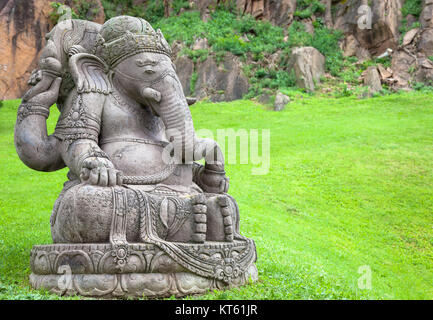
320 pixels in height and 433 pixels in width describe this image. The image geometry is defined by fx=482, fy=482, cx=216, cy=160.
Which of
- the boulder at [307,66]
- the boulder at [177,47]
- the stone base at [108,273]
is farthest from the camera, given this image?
the boulder at [177,47]

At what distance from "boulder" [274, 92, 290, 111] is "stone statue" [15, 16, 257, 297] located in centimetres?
1350

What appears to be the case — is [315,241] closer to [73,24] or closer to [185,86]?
[73,24]

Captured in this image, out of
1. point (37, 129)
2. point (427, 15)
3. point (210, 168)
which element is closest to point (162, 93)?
point (210, 168)

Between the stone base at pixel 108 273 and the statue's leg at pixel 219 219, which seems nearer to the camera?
the stone base at pixel 108 273

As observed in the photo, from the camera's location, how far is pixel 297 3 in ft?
78.3

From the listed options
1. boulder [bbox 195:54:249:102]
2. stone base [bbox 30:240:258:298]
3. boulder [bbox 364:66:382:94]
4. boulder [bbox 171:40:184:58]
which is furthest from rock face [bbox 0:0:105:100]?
stone base [bbox 30:240:258:298]

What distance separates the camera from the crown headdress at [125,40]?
12.3 ft

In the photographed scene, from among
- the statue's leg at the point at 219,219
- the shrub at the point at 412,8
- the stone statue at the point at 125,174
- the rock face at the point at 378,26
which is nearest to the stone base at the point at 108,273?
the stone statue at the point at 125,174

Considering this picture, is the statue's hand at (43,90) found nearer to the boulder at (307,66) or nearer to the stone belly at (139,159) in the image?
the stone belly at (139,159)

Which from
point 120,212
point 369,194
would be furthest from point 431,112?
point 120,212

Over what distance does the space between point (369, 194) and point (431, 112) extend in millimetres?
7299

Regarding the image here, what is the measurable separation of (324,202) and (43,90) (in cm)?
684

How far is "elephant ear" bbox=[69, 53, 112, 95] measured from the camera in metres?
3.71

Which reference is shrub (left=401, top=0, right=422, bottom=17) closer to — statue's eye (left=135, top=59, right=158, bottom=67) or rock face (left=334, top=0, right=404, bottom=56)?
rock face (left=334, top=0, right=404, bottom=56)
